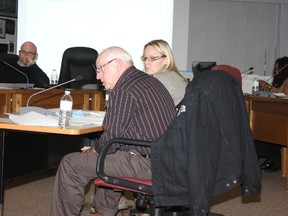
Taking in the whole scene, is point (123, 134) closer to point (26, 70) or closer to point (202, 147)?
point (202, 147)

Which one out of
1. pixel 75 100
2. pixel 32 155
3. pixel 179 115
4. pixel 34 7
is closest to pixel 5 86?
pixel 75 100

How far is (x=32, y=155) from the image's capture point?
3859 millimetres

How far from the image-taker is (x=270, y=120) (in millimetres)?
6070

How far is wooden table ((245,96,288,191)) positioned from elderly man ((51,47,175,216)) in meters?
2.83

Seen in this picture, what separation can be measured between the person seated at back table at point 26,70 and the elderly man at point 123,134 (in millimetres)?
3529

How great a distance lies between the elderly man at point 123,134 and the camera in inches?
120

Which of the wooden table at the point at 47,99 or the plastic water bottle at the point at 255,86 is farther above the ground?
the plastic water bottle at the point at 255,86

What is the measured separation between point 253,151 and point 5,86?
8.81 feet

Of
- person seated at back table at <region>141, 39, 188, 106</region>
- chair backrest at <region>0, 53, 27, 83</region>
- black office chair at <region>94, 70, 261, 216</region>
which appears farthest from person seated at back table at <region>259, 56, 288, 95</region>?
black office chair at <region>94, 70, 261, 216</region>

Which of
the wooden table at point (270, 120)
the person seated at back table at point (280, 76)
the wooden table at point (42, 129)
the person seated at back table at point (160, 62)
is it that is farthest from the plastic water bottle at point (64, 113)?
the person seated at back table at point (280, 76)

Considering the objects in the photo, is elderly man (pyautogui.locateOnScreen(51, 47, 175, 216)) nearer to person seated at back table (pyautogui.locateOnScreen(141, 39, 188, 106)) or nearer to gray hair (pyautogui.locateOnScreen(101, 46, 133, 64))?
gray hair (pyautogui.locateOnScreen(101, 46, 133, 64))

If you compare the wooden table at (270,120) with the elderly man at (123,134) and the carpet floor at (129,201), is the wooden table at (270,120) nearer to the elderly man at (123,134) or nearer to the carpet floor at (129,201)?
the carpet floor at (129,201)

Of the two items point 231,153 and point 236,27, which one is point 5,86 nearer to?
point 231,153

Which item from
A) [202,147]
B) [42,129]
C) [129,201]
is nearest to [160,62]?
[129,201]
